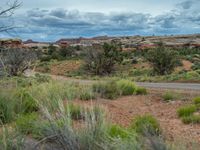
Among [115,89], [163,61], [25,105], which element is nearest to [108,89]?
[115,89]

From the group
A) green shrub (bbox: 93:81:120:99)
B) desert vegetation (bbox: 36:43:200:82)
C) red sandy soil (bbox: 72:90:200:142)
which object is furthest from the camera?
desert vegetation (bbox: 36:43:200:82)

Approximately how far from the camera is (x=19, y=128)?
9312 mm

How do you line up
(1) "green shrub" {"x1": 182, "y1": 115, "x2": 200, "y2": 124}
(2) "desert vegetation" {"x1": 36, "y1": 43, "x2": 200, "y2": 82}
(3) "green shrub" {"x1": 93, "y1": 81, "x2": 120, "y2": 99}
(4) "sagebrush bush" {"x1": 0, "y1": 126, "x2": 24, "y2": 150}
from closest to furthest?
(4) "sagebrush bush" {"x1": 0, "y1": 126, "x2": 24, "y2": 150} → (1) "green shrub" {"x1": 182, "y1": 115, "x2": 200, "y2": 124} → (3) "green shrub" {"x1": 93, "y1": 81, "x2": 120, "y2": 99} → (2) "desert vegetation" {"x1": 36, "y1": 43, "x2": 200, "y2": 82}

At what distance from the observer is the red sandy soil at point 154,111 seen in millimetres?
11244

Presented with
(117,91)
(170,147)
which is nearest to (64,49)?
(117,91)

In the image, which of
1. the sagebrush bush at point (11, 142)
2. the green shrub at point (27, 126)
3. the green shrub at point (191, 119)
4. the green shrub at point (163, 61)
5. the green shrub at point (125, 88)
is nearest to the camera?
the sagebrush bush at point (11, 142)

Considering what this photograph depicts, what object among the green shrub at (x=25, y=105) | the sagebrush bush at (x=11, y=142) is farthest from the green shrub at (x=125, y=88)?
the sagebrush bush at (x=11, y=142)

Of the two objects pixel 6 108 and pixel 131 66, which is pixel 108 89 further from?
pixel 131 66

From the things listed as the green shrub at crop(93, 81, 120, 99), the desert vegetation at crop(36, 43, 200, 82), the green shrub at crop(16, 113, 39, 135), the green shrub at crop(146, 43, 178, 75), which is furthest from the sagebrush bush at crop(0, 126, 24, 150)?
the green shrub at crop(146, 43, 178, 75)

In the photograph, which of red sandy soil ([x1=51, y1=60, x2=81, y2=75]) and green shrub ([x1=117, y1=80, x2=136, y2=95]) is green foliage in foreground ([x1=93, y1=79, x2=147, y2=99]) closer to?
green shrub ([x1=117, y1=80, x2=136, y2=95])

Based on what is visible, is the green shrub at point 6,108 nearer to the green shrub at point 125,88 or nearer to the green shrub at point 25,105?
the green shrub at point 25,105

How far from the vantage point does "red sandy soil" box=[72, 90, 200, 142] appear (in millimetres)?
11244

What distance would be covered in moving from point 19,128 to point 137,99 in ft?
37.8

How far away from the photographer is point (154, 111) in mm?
16500
